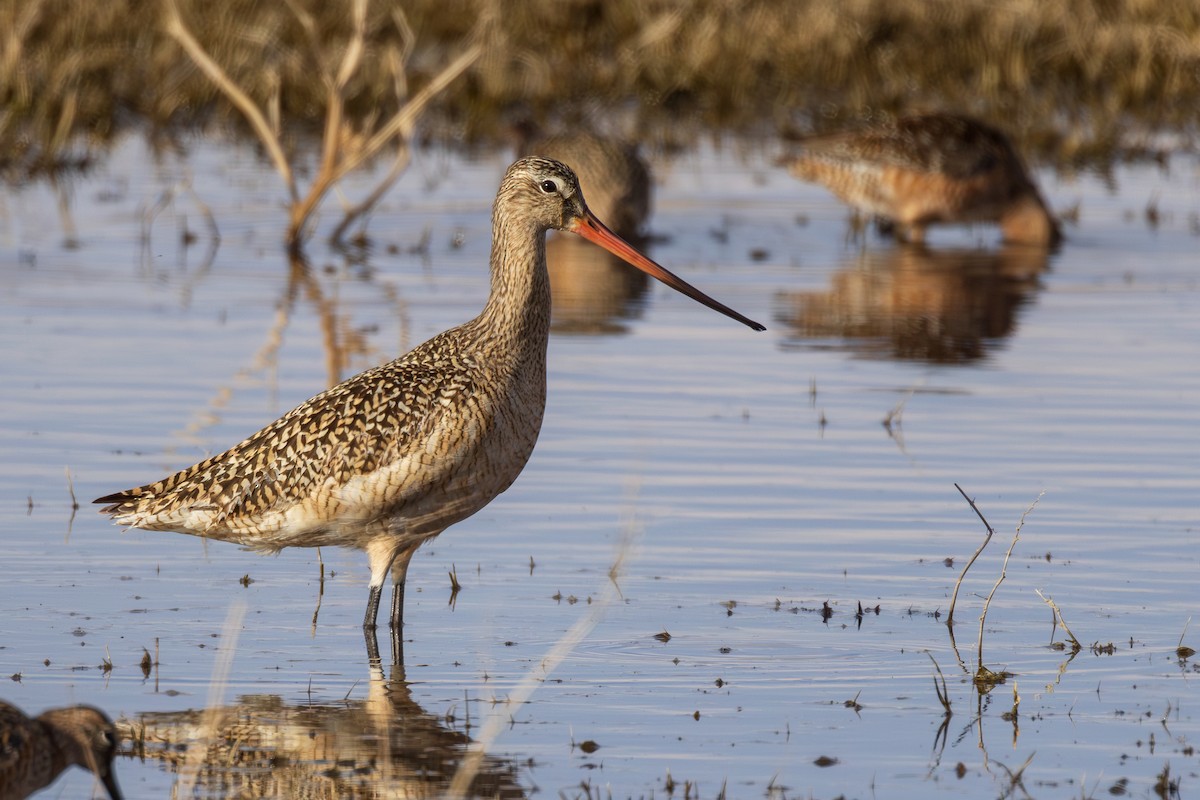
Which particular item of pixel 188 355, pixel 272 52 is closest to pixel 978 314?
pixel 188 355

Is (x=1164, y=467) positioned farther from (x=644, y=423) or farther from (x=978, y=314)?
(x=978, y=314)

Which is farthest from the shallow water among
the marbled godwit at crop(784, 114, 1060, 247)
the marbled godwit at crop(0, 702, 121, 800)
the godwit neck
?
the marbled godwit at crop(784, 114, 1060, 247)

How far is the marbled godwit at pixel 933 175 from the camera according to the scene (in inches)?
597

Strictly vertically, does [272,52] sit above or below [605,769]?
above

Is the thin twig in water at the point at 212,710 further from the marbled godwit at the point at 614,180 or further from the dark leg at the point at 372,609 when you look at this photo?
the marbled godwit at the point at 614,180

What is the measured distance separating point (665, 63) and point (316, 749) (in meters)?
16.1

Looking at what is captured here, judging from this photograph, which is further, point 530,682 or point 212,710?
point 530,682

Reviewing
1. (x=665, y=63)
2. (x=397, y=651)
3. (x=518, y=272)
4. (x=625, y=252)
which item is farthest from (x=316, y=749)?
(x=665, y=63)

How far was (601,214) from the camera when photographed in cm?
1480

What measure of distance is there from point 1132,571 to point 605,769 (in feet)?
8.54

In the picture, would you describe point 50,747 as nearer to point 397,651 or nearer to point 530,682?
point 530,682

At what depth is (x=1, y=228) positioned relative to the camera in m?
14.2

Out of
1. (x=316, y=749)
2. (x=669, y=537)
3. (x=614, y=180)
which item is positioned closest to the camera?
(x=316, y=749)

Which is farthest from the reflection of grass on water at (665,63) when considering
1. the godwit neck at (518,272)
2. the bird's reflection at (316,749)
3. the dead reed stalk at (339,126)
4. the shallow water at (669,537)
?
the bird's reflection at (316,749)
